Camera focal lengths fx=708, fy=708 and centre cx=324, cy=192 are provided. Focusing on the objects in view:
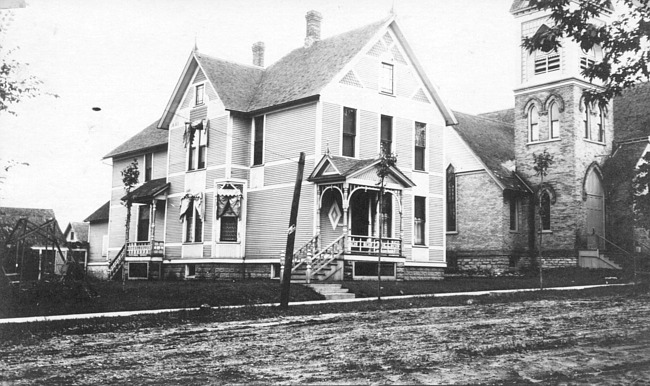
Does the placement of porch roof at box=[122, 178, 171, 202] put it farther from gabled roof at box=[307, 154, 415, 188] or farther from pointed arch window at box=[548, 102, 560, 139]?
pointed arch window at box=[548, 102, 560, 139]

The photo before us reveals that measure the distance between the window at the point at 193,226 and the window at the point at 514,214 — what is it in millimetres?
15121

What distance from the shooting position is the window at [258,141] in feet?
97.4

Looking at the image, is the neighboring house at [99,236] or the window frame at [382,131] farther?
the neighboring house at [99,236]

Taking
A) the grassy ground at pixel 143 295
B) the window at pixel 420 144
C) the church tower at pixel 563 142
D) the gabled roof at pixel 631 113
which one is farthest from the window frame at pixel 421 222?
the gabled roof at pixel 631 113

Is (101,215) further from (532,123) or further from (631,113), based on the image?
(631,113)

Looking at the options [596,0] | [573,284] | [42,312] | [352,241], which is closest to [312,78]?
[352,241]

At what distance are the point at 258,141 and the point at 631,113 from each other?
20.2m

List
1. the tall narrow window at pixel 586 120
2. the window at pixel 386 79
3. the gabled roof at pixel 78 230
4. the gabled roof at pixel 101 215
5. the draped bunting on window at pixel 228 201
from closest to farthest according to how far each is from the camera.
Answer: the draped bunting on window at pixel 228 201
the window at pixel 386 79
the tall narrow window at pixel 586 120
the gabled roof at pixel 101 215
the gabled roof at pixel 78 230

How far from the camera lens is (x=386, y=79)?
2962 cm

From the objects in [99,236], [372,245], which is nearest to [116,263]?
[99,236]

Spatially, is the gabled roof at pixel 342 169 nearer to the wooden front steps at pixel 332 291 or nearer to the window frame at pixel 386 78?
the window frame at pixel 386 78

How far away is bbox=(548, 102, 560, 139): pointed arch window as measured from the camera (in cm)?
3438

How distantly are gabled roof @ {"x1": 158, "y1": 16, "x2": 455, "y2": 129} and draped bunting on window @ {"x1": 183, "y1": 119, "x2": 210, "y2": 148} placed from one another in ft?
5.62

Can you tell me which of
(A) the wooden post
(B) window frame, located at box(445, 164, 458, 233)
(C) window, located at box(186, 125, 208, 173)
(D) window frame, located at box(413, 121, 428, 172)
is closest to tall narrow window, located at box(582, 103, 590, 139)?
(B) window frame, located at box(445, 164, 458, 233)
